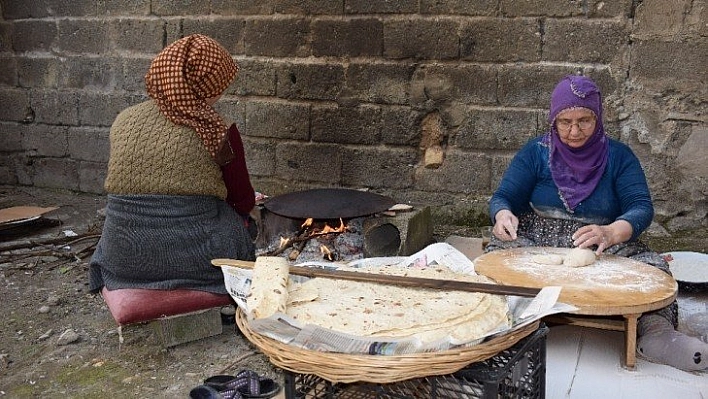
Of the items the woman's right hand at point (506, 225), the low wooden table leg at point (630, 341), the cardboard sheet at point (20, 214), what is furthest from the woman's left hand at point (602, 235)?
the cardboard sheet at point (20, 214)

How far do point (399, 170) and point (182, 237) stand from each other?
2413mm

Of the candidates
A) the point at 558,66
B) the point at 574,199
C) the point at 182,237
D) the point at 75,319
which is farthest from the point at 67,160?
the point at 574,199

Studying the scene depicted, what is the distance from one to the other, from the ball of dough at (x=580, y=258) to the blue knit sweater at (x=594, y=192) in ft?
1.13

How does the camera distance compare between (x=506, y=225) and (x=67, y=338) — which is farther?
(x=67, y=338)

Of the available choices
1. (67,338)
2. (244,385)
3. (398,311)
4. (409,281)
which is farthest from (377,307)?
(67,338)

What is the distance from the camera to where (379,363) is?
187cm

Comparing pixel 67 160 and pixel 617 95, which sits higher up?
pixel 617 95

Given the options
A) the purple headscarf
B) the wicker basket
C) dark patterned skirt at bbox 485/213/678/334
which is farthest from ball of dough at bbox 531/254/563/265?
the wicker basket

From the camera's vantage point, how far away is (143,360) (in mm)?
3604

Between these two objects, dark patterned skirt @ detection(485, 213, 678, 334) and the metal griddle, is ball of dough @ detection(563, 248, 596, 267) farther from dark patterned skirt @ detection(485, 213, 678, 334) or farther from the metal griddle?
the metal griddle

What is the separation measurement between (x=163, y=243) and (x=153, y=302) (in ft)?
0.99

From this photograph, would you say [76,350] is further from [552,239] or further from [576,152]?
[576,152]

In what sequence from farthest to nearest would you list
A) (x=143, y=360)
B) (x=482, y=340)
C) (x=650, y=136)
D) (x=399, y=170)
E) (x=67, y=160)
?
1. (x=67, y=160)
2. (x=399, y=170)
3. (x=650, y=136)
4. (x=143, y=360)
5. (x=482, y=340)

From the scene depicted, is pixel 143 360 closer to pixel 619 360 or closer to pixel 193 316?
pixel 193 316
